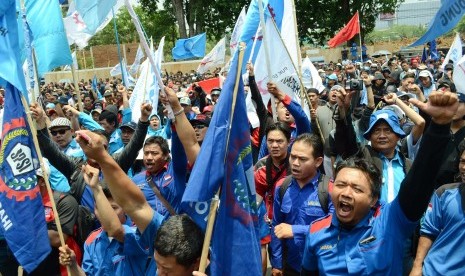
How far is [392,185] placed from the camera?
381 centimetres

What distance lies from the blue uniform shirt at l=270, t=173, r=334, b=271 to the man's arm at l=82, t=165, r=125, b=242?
3.66 feet

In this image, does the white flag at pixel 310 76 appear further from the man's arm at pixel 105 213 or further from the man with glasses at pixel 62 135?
the man's arm at pixel 105 213

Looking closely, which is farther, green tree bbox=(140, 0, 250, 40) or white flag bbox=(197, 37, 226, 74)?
green tree bbox=(140, 0, 250, 40)

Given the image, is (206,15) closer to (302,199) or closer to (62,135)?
(62,135)

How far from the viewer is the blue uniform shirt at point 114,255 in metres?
3.00

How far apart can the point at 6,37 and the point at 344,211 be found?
2.31 metres

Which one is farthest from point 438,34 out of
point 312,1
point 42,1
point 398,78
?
point 312,1

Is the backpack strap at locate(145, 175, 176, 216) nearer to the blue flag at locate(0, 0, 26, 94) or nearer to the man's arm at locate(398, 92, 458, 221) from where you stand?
the blue flag at locate(0, 0, 26, 94)

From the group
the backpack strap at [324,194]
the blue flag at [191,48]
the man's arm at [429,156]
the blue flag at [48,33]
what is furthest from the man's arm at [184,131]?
the blue flag at [191,48]

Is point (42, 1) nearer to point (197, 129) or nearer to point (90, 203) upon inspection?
point (197, 129)

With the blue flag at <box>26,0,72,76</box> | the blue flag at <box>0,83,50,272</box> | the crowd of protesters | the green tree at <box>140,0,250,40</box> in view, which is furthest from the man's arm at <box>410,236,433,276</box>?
the green tree at <box>140,0,250,40</box>

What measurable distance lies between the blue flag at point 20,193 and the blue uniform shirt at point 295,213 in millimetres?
1467

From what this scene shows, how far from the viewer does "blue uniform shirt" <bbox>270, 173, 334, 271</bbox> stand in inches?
144

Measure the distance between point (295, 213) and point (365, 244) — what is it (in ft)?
3.92
